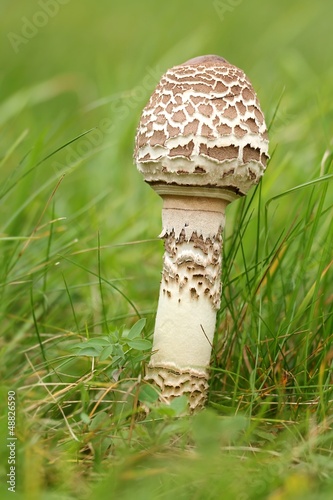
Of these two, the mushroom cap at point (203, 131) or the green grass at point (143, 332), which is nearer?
the green grass at point (143, 332)

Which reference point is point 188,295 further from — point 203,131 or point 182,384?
point 203,131

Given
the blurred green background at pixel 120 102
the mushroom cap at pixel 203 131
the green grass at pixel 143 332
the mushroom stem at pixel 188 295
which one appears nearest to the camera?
the green grass at pixel 143 332

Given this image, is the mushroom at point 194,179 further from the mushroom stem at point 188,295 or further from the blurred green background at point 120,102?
the blurred green background at point 120,102

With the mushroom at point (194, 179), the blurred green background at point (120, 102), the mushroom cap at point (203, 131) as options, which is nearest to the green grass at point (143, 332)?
the blurred green background at point (120, 102)

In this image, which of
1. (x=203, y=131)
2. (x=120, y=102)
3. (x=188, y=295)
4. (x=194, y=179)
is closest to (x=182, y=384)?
(x=188, y=295)

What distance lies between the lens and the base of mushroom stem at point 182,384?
2449 millimetres

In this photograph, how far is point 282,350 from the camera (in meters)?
2.55

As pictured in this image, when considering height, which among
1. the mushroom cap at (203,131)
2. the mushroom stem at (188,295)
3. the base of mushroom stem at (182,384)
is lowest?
the base of mushroom stem at (182,384)

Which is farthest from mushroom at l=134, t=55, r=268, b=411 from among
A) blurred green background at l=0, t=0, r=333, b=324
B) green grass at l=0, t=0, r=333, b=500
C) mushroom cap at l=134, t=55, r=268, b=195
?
blurred green background at l=0, t=0, r=333, b=324

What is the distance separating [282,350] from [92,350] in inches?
30.0

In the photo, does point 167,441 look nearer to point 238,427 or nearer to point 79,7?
point 238,427

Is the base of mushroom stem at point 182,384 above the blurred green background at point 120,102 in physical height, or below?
below

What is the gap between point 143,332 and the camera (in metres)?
2.77

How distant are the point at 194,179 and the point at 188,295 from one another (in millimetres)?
458
